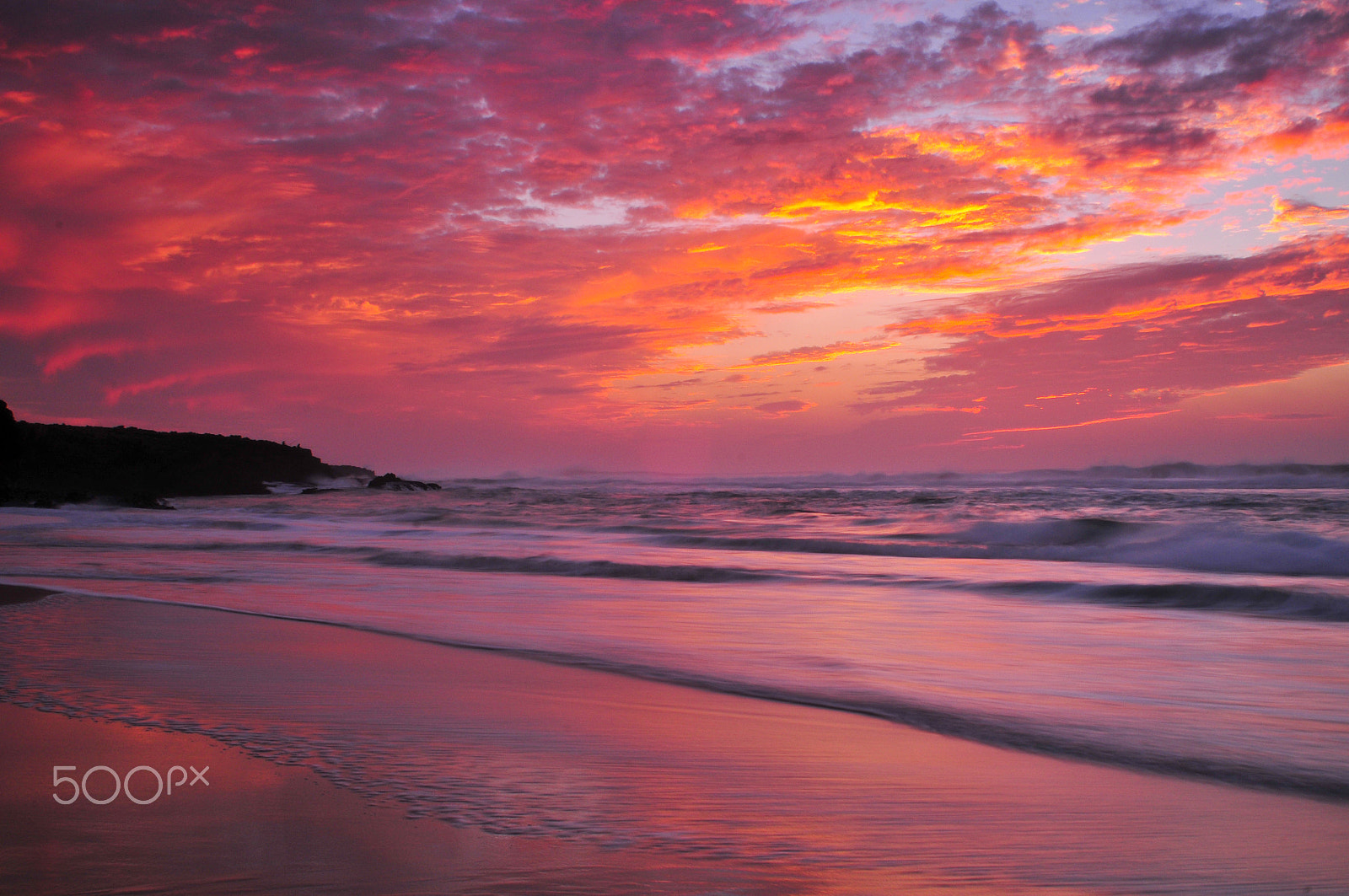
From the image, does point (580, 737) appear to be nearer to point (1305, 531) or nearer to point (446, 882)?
point (446, 882)

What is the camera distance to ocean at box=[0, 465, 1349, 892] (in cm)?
250

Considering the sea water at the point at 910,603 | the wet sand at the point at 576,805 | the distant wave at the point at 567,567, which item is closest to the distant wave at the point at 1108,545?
the sea water at the point at 910,603

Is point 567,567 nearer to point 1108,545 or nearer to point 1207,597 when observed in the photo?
point 1207,597

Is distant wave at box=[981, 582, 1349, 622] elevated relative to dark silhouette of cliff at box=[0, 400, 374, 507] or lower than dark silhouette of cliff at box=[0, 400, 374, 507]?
lower

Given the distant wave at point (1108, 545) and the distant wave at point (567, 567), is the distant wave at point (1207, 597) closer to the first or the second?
the distant wave at point (1108, 545)

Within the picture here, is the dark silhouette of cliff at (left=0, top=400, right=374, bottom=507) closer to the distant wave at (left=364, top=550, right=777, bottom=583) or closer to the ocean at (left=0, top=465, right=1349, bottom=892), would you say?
the ocean at (left=0, top=465, right=1349, bottom=892)

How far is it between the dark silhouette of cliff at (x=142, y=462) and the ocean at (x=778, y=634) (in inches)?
719

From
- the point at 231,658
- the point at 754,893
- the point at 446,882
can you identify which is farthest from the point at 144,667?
the point at 754,893

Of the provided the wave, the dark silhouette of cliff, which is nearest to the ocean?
the wave

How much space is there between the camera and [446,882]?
1627 millimetres

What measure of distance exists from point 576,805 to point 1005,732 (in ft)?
5.63

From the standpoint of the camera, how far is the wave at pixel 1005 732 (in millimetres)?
2553

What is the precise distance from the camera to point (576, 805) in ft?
6.88

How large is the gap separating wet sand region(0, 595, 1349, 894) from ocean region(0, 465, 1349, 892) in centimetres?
3
